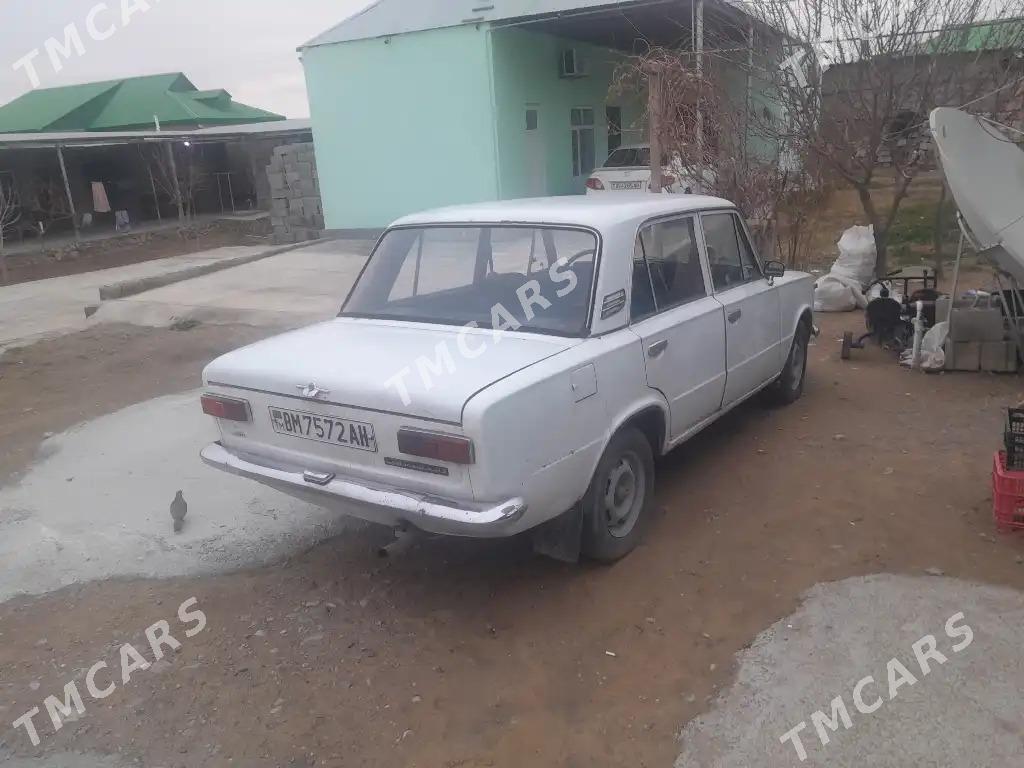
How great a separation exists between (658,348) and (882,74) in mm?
7440

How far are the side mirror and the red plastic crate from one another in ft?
6.03

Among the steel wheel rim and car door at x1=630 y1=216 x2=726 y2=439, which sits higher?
car door at x1=630 y1=216 x2=726 y2=439

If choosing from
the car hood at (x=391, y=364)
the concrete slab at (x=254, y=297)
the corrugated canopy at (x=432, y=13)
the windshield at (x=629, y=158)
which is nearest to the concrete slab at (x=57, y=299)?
the concrete slab at (x=254, y=297)

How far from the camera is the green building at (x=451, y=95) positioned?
14.2 m

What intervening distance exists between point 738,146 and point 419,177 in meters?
7.14

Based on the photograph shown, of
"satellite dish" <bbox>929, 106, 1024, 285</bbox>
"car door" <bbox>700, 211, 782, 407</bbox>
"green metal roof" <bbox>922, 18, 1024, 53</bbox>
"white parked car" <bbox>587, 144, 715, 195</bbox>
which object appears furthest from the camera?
"white parked car" <bbox>587, 144, 715, 195</bbox>

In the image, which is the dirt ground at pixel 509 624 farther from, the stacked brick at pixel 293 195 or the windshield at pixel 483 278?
the stacked brick at pixel 293 195

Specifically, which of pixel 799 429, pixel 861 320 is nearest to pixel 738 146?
pixel 861 320

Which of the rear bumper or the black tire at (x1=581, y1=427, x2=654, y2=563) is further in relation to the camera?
the black tire at (x1=581, y1=427, x2=654, y2=563)

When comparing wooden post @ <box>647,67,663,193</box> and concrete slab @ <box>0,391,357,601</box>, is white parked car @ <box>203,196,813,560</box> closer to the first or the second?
concrete slab @ <box>0,391,357,601</box>

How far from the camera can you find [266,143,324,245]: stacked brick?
17.9 metres

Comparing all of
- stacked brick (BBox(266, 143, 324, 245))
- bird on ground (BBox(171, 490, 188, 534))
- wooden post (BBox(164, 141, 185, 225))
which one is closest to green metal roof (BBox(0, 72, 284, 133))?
wooden post (BBox(164, 141, 185, 225))

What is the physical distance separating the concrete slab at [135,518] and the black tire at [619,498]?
5.02 ft

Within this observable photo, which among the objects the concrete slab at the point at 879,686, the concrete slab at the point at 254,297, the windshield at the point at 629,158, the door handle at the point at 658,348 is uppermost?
the windshield at the point at 629,158
